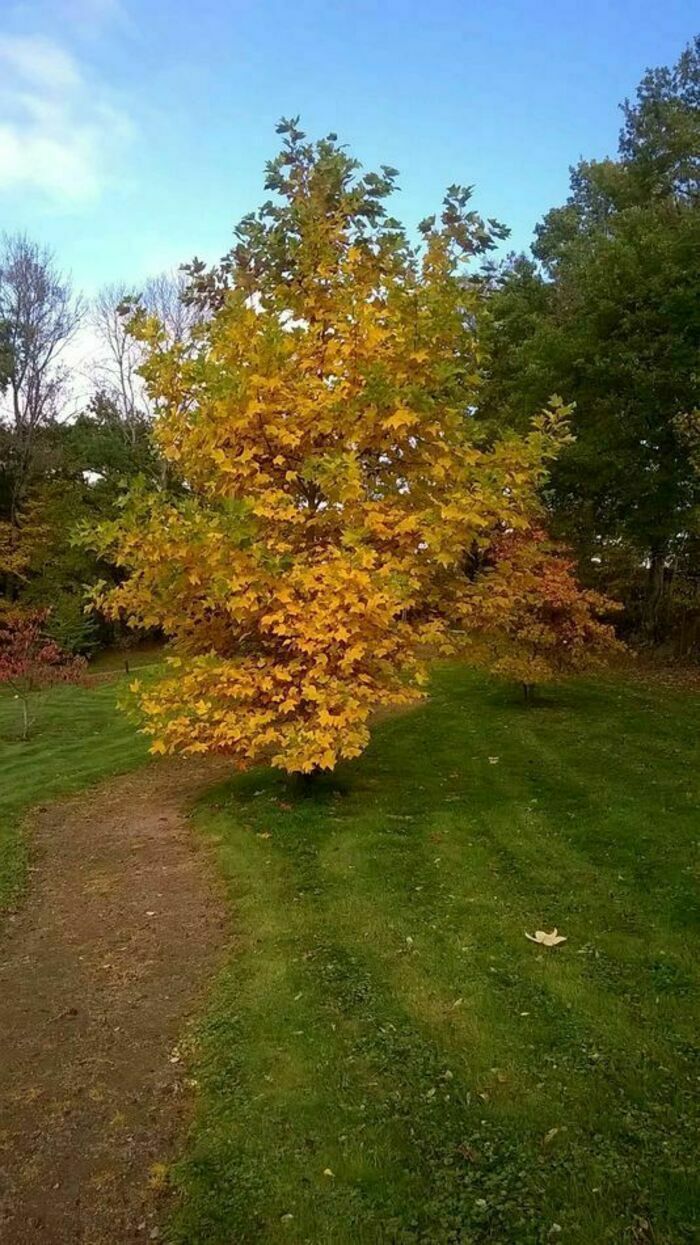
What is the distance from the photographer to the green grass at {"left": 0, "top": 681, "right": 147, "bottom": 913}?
332 inches

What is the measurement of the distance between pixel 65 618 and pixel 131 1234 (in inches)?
956

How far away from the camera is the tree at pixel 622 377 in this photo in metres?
16.5

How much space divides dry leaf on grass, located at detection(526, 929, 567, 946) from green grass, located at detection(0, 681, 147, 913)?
448 cm

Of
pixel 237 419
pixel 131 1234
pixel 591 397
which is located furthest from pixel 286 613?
pixel 591 397

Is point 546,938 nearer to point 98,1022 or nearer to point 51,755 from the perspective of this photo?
point 98,1022

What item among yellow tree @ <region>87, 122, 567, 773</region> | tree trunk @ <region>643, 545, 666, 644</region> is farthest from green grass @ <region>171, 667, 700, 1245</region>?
tree trunk @ <region>643, 545, 666, 644</region>

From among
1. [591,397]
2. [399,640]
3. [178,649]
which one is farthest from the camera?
[591,397]

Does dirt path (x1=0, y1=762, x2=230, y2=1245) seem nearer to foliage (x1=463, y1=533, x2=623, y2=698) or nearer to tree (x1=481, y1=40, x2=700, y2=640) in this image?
foliage (x1=463, y1=533, x2=623, y2=698)

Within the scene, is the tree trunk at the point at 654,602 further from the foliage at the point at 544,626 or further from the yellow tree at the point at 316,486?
the yellow tree at the point at 316,486

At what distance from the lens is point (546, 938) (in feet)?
17.5

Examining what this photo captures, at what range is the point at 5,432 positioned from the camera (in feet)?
101

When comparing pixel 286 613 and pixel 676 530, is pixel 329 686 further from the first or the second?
pixel 676 530

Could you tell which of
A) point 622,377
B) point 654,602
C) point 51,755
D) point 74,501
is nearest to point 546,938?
point 51,755

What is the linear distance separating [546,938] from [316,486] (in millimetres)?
4907
